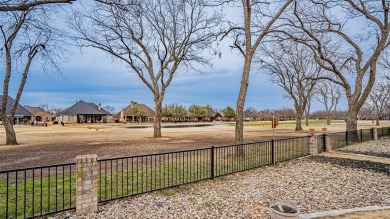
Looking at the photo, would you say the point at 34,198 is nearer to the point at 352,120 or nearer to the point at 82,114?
the point at 352,120

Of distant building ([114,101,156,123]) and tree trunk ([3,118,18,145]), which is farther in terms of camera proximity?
distant building ([114,101,156,123])

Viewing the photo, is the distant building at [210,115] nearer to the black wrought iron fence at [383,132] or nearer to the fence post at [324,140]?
the black wrought iron fence at [383,132]

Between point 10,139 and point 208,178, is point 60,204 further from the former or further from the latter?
point 10,139

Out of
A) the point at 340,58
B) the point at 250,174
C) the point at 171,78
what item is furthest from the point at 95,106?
the point at 250,174

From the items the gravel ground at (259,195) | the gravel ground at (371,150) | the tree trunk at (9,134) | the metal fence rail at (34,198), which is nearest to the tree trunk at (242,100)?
the gravel ground at (259,195)

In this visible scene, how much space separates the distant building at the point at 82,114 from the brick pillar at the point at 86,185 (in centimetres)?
6393

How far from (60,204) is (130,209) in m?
1.66

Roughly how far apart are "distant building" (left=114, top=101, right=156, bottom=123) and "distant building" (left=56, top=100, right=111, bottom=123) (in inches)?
304

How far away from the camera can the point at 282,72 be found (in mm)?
32719

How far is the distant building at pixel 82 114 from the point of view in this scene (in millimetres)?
62000

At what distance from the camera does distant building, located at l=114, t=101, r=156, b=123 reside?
71.5 meters

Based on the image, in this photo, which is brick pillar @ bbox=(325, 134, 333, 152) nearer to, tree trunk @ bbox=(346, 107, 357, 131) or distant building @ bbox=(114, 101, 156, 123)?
tree trunk @ bbox=(346, 107, 357, 131)

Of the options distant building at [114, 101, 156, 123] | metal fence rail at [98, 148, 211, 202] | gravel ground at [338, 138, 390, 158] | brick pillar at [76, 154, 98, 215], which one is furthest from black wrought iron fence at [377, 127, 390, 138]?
distant building at [114, 101, 156, 123]

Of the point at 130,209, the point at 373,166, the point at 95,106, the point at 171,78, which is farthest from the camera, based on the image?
the point at 95,106
